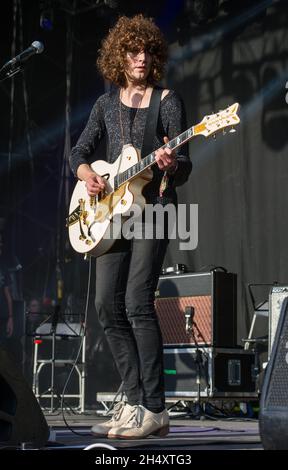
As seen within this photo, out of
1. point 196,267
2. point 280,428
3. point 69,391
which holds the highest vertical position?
point 196,267

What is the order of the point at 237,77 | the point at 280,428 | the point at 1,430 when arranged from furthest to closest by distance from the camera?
the point at 237,77 < the point at 1,430 < the point at 280,428

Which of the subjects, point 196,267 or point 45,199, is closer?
point 196,267

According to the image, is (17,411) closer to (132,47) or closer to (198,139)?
(132,47)

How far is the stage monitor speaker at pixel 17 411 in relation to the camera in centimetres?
248

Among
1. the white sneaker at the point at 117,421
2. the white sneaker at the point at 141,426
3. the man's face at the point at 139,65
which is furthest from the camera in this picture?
the man's face at the point at 139,65

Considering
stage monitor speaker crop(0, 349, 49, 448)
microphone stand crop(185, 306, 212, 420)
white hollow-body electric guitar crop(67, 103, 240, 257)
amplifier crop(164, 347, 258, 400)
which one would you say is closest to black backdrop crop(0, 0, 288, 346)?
amplifier crop(164, 347, 258, 400)

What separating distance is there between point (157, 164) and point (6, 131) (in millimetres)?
5287

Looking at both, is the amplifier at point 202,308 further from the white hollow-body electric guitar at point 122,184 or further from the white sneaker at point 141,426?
the white sneaker at point 141,426

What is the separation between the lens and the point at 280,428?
2.02 metres

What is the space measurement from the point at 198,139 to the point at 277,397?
6.09 meters

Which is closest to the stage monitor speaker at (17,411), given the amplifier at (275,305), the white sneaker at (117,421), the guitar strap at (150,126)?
the white sneaker at (117,421)

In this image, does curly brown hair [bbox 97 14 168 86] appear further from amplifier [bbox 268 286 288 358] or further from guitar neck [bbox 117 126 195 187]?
amplifier [bbox 268 286 288 358]

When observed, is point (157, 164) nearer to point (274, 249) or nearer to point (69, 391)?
point (274, 249)
